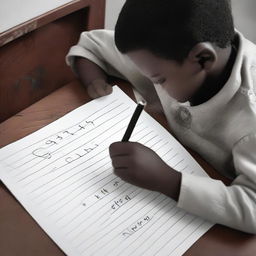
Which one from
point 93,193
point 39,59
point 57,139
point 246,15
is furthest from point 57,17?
point 246,15

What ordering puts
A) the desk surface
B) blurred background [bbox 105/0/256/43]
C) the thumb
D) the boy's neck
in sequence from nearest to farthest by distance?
the desk surface → the boy's neck → the thumb → blurred background [bbox 105/0/256/43]

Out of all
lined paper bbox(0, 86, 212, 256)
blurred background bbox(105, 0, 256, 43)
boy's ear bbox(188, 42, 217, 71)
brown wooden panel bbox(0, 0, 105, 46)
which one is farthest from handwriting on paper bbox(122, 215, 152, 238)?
blurred background bbox(105, 0, 256, 43)

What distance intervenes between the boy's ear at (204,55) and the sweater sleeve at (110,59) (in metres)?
0.19

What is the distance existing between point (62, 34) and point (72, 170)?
380mm

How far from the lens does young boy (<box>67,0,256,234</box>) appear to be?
1.66ft

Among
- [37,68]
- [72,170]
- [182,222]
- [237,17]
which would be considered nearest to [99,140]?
[72,170]

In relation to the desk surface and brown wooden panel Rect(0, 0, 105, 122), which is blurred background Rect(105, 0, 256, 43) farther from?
the desk surface

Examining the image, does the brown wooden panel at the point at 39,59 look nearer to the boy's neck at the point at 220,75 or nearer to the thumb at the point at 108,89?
the thumb at the point at 108,89

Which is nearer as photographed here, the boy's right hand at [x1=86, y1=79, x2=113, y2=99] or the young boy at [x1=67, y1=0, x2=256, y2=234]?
the young boy at [x1=67, y1=0, x2=256, y2=234]

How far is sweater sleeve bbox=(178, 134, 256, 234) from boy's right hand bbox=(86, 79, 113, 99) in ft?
0.71

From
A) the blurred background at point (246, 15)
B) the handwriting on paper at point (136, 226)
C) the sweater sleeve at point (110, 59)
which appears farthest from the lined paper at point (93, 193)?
the blurred background at point (246, 15)

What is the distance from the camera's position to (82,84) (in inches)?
28.2

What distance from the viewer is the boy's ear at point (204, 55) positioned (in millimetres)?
518

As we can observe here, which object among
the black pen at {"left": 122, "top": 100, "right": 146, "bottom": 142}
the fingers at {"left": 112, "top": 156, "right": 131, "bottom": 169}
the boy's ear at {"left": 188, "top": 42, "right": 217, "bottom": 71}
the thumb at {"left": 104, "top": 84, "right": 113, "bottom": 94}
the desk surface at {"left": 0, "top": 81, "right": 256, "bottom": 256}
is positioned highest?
the boy's ear at {"left": 188, "top": 42, "right": 217, "bottom": 71}
